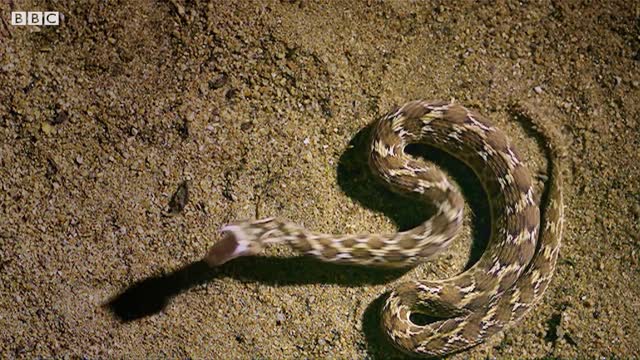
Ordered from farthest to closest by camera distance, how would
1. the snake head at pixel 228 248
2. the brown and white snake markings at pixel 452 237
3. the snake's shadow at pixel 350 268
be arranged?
the snake's shadow at pixel 350 268 < the brown and white snake markings at pixel 452 237 < the snake head at pixel 228 248

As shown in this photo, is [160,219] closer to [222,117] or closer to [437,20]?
[222,117]

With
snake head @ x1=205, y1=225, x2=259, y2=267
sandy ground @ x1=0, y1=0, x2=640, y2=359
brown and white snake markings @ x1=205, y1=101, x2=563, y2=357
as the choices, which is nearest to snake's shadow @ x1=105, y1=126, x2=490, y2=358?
sandy ground @ x1=0, y1=0, x2=640, y2=359

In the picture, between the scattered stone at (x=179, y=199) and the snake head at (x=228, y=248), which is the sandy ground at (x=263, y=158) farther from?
the snake head at (x=228, y=248)

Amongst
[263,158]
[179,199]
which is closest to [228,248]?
[179,199]

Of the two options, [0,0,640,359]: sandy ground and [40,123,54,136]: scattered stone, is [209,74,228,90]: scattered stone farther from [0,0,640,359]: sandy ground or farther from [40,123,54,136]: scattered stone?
[40,123,54,136]: scattered stone

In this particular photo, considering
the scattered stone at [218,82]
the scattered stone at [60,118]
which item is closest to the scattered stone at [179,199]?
the scattered stone at [218,82]
